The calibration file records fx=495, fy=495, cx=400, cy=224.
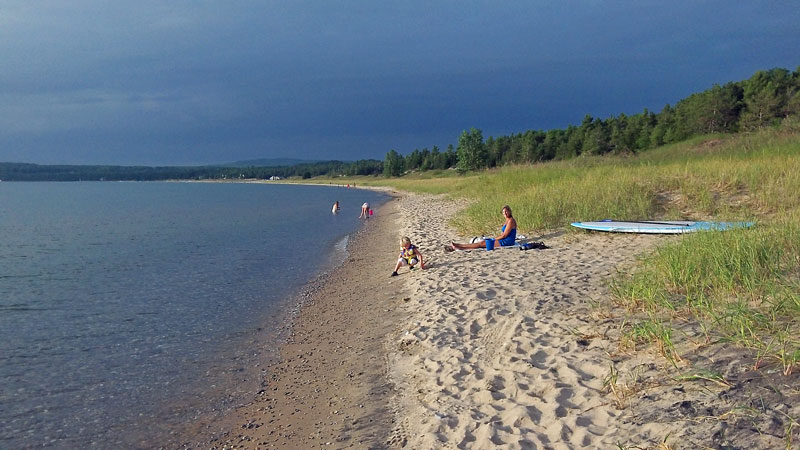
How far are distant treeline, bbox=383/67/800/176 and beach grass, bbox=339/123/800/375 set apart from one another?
18.8 meters

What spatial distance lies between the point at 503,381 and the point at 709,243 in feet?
12.2

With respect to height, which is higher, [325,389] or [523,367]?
[523,367]

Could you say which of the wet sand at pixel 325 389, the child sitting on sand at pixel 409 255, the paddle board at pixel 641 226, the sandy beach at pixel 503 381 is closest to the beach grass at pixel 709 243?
the sandy beach at pixel 503 381

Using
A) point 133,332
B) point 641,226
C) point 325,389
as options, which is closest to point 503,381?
point 325,389

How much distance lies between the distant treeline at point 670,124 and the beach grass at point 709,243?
18.8 meters

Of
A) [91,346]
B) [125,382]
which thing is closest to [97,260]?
[91,346]

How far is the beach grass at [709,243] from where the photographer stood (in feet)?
15.0

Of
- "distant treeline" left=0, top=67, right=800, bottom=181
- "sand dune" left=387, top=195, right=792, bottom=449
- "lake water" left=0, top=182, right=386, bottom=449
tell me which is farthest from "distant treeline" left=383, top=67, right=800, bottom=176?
"sand dune" left=387, top=195, right=792, bottom=449

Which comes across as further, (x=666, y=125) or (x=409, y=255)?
(x=666, y=125)

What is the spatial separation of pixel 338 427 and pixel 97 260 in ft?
50.9

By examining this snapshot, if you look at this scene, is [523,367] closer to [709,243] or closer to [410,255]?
[709,243]

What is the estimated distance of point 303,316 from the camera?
948cm

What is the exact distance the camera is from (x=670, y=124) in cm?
5747

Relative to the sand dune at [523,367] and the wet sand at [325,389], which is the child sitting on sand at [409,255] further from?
the sand dune at [523,367]
